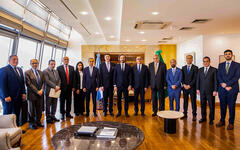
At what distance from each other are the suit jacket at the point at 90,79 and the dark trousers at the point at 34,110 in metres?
1.32

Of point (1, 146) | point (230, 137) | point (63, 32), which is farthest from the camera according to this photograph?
point (63, 32)

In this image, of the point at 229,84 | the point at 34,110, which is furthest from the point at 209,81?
the point at 34,110

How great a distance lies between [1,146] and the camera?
2.12 meters

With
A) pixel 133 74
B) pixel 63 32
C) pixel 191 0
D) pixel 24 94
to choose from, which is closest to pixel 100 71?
pixel 133 74

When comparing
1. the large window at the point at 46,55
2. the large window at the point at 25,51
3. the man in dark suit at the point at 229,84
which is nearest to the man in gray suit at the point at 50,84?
the large window at the point at 25,51

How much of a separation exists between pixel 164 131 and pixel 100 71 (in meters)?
2.53

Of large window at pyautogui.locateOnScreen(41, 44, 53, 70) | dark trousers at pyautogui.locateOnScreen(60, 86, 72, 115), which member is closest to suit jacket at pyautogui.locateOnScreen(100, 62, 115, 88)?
dark trousers at pyautogui.locateOnScreen(60, 86, 72, 115)

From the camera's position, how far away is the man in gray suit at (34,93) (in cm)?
406

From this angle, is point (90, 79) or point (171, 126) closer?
point (171, 126)

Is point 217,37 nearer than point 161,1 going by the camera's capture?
No

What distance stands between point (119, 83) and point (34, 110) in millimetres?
2412

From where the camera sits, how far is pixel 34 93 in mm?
4117

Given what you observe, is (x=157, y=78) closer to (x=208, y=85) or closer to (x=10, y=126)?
(x=208, y=85)

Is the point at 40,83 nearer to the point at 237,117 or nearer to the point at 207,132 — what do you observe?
the point at 207,132
